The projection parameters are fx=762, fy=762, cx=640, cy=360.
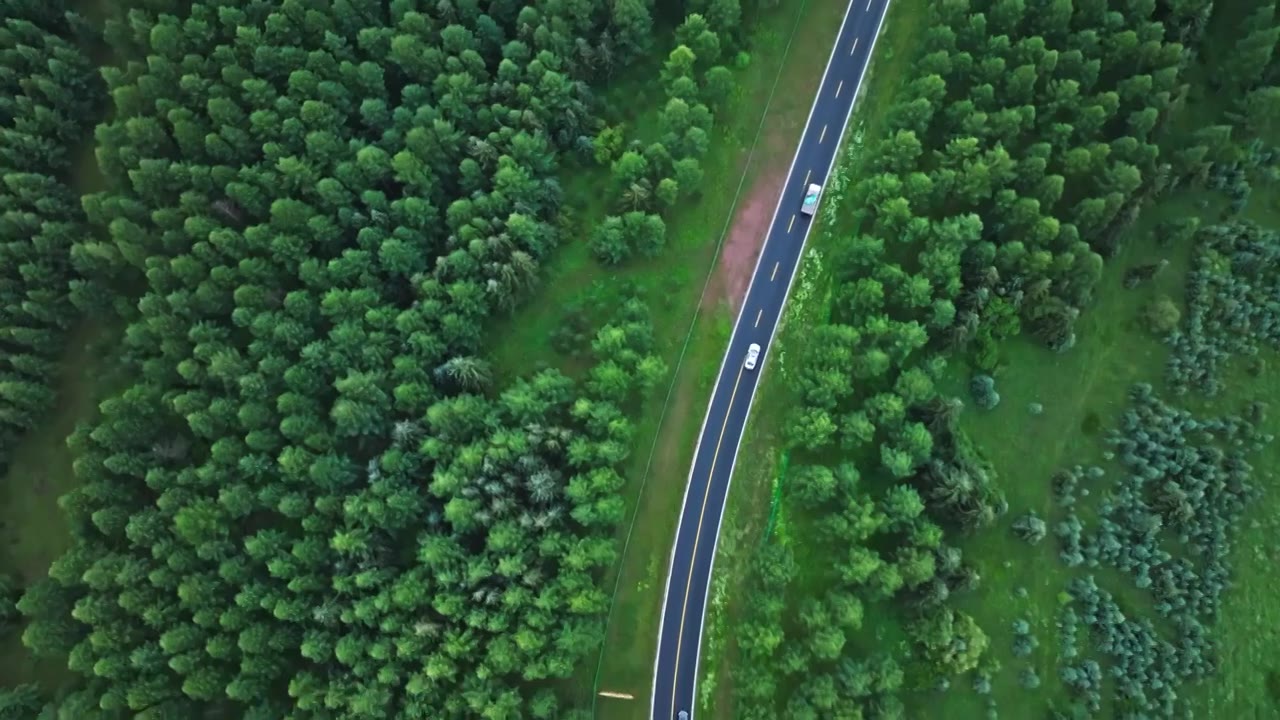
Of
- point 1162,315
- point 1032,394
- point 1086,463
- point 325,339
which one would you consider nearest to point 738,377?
point 1032,394

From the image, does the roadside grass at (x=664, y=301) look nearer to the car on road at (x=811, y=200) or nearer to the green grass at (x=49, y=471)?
the car on road at (x=811, y=200)

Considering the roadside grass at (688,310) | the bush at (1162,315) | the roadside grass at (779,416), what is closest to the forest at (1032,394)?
the bush at (1162,315)

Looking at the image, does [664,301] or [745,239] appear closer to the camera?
[664,301]

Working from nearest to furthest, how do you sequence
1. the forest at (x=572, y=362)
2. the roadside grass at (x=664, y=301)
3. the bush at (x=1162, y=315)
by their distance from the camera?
the forest at (x=572, y=362) → the roadside grass at (x=664, y=301) → the bush at (x=1162, y=315)

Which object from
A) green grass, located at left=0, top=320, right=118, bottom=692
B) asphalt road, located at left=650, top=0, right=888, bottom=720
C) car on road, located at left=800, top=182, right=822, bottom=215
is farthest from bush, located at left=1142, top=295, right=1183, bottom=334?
green grass, located at left=0, top=320, right=118, bottom=692

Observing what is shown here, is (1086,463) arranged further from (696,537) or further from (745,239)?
(745,239)

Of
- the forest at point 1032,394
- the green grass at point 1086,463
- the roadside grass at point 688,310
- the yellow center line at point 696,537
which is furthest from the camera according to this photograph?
the roadside grass at point 688,310
